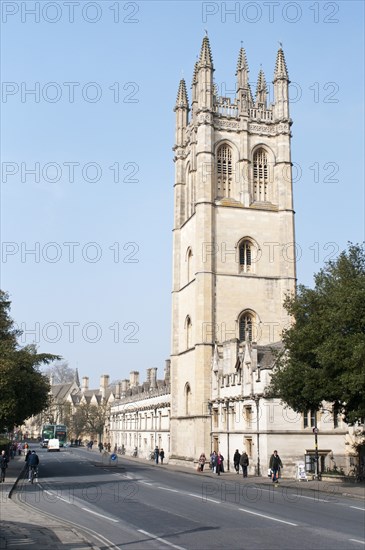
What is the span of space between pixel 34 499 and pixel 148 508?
5.23m

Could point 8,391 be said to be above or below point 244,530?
above

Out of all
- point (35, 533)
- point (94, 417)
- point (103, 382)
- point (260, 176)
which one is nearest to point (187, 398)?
point (260, 176)

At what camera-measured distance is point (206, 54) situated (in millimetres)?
→ 59625

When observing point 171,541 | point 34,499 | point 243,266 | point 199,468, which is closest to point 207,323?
point 243,266

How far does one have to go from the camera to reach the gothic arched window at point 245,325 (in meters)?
54.9

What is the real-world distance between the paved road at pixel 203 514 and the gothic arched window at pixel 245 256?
87.5 feet

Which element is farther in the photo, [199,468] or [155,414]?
[155,414]

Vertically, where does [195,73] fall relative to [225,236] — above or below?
above

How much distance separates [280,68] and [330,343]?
1619 inches

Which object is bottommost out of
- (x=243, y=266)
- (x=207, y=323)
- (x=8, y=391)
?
(x=8, y=391)

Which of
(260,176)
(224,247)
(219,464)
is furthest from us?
(260,176)

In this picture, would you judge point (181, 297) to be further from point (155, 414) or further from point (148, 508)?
point (148, 508)

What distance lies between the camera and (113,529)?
16266mm

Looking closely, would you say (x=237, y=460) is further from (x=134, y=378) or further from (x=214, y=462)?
(x=134, y=378)
